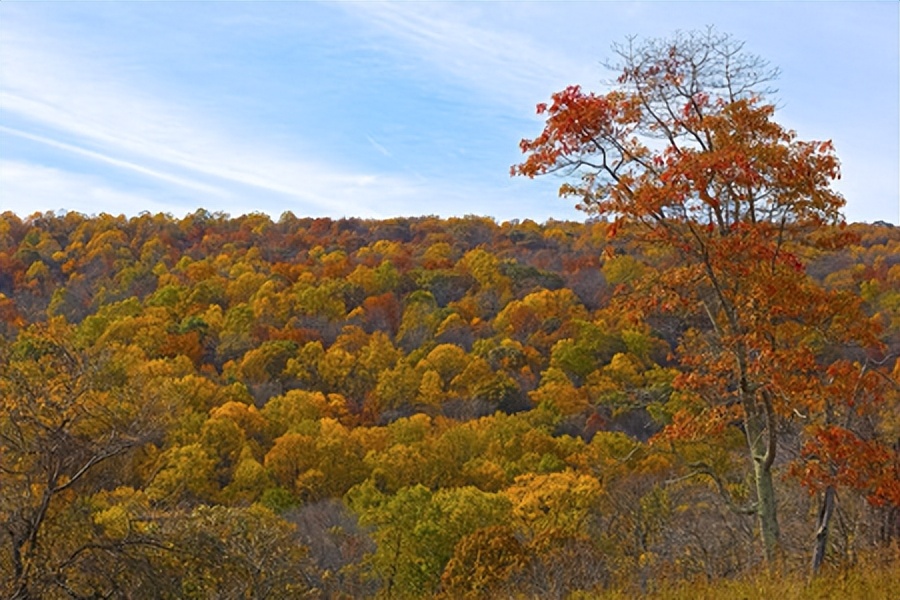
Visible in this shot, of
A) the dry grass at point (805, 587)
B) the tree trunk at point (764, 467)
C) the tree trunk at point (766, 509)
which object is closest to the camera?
the dry grass at point (805, 587)

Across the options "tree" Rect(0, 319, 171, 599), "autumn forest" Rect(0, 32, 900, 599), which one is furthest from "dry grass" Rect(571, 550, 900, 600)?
"tree" Rect(0, 319, 171, 599)

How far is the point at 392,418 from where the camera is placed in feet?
225

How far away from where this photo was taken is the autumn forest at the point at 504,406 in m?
10.9

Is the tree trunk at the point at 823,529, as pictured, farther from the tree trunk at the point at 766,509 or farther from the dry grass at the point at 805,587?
the tree trunk at the point at 766,509

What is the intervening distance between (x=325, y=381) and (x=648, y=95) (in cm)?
6661

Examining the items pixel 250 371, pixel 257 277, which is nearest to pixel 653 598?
pixel 250 371

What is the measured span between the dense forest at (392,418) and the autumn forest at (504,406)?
110 mm

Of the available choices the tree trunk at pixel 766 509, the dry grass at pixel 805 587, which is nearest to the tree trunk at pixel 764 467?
the tree trunk at pixel 766 509

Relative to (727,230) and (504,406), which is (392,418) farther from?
(727,230)

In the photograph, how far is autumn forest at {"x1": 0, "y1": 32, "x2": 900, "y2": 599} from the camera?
1091 cm

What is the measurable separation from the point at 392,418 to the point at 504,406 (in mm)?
8590

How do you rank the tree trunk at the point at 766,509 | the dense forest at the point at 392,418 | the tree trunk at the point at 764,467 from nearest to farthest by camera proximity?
the tree trunk at the point at 764,467 < the tree trunk at the point at 766,509 < the dense forest at the point at 392,418

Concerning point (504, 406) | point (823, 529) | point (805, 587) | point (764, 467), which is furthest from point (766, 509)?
point (504, 406)

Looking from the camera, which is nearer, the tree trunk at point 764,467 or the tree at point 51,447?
the tree trunk at point 764,467
